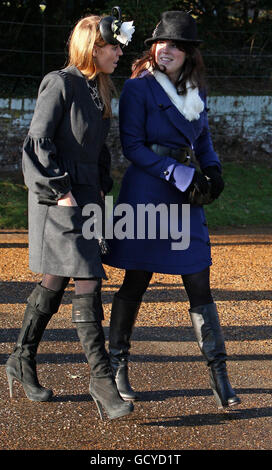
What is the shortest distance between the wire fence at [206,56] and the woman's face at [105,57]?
8807 mm

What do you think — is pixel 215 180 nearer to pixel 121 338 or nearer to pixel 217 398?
pixel 121 338

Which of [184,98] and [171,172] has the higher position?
[184,98]

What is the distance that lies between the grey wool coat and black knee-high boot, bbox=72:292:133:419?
143 mm

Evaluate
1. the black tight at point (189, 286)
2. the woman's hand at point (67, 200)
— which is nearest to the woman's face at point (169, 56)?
the woman's hand at point (67, 200)

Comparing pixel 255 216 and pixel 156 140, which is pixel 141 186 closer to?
A: pixel 156 140

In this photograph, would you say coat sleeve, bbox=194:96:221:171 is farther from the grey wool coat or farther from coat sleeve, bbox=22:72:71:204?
coat sleeve, bbox=22:72:71:204

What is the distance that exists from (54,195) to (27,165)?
0.19 m

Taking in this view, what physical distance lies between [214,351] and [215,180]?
34.1 inches

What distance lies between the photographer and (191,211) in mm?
4121

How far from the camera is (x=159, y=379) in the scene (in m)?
4.52

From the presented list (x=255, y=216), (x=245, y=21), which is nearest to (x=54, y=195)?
(x=255, y=216)

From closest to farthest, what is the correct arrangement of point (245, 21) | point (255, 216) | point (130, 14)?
point (255, 216)
point (130, 14)
point (245, 21)

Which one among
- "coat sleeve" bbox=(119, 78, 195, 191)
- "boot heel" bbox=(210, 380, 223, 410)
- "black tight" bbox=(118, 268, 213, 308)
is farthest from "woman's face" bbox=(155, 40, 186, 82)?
"boot heel" bbox=(210, 380, 223, 410)

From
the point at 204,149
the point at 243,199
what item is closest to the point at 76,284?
the point at 204,149
